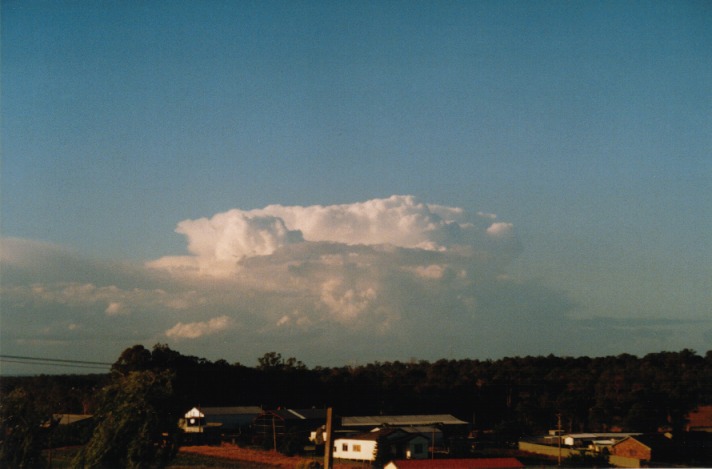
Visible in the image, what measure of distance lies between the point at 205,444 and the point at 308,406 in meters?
8.74

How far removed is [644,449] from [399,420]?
10.4 m

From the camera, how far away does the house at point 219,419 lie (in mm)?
28992

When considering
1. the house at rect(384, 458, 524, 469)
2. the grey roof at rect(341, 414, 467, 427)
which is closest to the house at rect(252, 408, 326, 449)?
the grey roof at rect(341, 414, 467, 427)

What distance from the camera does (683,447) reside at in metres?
23.2

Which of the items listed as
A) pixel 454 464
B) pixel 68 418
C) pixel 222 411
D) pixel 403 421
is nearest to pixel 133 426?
pixel 68 418

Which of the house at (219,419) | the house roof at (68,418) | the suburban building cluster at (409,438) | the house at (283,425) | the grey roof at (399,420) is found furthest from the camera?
the house at (219,419)

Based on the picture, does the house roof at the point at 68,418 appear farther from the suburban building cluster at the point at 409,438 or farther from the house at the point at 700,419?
the house at the point at 700,419

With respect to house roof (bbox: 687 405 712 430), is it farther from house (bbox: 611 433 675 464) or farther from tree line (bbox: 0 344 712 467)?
house (bbox: 611 433 675 464)

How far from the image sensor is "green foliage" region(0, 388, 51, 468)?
12328mm

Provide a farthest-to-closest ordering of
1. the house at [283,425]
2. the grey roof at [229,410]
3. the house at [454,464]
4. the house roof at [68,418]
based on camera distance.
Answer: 1. the grey roof at [229,410]
2. the house at [283,425]
3. the house at [454,464]
4. the house roof at [68,418]

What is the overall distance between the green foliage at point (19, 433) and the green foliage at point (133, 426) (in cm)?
84

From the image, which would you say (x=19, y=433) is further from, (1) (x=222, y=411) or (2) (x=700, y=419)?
(2) (x=700, y=419)

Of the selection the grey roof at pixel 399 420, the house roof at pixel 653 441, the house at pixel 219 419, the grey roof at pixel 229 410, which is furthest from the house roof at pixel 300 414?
the house roof at pixel 653 441

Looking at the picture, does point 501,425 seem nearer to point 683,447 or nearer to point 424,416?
point 424,416
